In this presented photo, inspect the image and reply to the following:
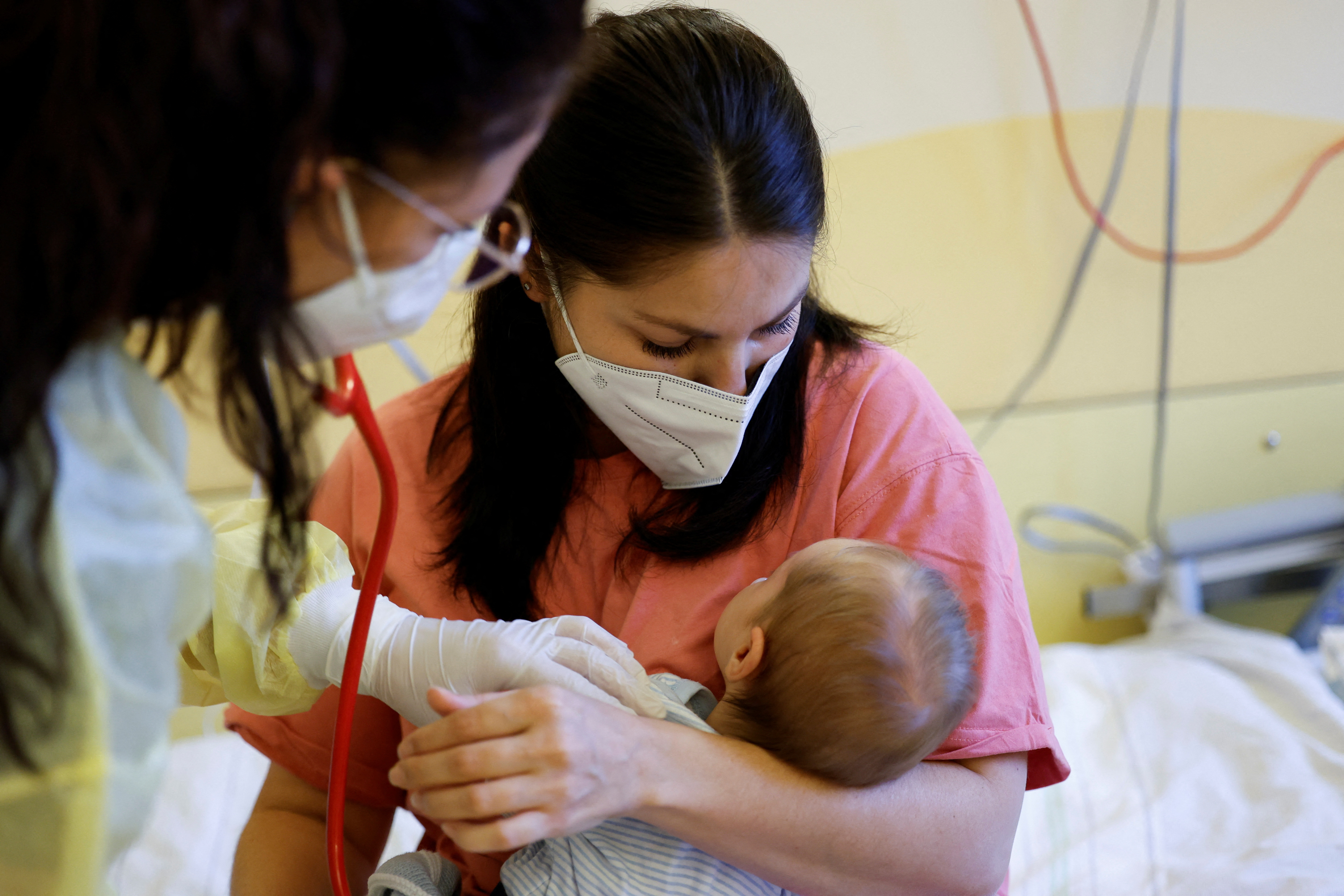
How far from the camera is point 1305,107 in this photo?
240 cm

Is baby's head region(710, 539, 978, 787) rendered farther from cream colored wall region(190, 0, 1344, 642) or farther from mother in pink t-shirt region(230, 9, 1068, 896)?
cream colored wall region(190, 0, 1344, 642)

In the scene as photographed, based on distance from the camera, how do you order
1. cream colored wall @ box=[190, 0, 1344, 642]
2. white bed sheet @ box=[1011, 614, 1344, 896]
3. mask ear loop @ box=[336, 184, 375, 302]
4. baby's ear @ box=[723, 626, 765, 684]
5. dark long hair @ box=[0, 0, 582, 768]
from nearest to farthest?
dark long hair @ box=[0, 0, 582, 768] < mask ear loop @ box=[336, 184, 375, 302] < baby's ear @ box=[723, 626, 765, 684] < white bed sheet @ box=[1011, 614, 1344, 896] < cream colored wall @ box=[190, 0, 1344, 642]

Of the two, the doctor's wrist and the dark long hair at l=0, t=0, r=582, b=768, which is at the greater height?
the dark long hair at l=0, t=0, r=582, b=768

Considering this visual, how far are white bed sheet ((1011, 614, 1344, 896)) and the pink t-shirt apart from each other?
2.01ft

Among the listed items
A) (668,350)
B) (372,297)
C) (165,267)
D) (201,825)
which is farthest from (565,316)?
(201,825)

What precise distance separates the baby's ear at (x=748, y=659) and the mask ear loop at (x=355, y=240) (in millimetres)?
560

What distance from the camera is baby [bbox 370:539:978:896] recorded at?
39.7 inches

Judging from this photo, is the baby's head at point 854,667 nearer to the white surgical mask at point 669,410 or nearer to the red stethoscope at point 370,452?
the white surgical mask at point 669,410

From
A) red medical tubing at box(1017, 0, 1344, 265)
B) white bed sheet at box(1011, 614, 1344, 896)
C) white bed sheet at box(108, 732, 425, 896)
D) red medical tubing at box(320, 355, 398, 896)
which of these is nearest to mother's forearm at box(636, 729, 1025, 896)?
red medical tubing at box(320, 355, 398, 896)

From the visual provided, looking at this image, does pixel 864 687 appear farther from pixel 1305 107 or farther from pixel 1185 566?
pixel 1305 107

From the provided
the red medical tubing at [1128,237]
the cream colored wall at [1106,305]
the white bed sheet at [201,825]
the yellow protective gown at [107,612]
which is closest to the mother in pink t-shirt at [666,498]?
the yellow protective gown at [107,612]

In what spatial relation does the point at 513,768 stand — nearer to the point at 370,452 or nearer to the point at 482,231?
the point at 370,452

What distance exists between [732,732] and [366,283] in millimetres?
642

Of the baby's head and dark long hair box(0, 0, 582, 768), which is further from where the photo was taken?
the baby's head
